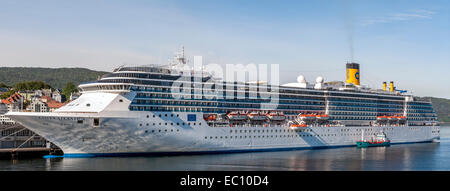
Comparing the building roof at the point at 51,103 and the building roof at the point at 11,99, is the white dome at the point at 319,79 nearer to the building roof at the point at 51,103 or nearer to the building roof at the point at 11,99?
the building roof at the point at 51,103

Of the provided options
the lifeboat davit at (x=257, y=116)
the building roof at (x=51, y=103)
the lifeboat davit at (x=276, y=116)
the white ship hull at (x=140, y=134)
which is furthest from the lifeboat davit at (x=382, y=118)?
the building roof at (x=51, y=103)

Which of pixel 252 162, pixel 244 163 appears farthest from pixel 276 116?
pixel 244 163

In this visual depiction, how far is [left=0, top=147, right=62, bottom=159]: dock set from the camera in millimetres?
46031

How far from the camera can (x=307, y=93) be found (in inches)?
2260

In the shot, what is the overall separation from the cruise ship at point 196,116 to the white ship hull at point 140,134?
8 cm

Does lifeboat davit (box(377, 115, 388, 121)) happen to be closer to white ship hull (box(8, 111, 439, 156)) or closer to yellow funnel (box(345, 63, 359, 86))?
yellow funnel (box(345, 63, 359, 86))

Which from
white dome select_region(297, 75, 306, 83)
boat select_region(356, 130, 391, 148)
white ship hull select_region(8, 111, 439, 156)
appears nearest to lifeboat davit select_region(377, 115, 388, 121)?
boat select_region(356, 130, 391, 148)

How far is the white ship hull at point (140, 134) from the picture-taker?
38938 millimetres

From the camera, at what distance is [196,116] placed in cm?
4422

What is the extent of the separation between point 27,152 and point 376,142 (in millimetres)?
42062

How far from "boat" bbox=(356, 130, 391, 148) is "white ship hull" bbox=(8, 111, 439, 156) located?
14177mm
